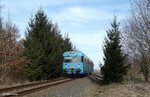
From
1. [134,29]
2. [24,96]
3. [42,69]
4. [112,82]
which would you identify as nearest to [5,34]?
[42,69]

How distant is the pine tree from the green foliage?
33.4 ft

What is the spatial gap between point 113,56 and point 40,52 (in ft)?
40.8

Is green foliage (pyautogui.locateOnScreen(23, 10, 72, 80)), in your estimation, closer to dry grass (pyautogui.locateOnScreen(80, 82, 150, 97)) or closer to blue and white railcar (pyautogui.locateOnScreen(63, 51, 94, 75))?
blue and white railcar (pyautogui.locateOnScreen(63, 51, 94, 75))

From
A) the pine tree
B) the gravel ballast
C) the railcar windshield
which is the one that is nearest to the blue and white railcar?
the railcar windshield

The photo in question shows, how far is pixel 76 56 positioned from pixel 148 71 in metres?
12.0

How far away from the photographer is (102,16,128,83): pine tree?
103 feet

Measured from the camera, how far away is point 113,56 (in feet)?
103

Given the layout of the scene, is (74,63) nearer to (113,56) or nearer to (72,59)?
(72,59)

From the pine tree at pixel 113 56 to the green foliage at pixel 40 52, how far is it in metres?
10.2

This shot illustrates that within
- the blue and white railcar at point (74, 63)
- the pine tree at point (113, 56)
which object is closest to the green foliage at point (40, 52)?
the blue and white railcar at point (74, 63)

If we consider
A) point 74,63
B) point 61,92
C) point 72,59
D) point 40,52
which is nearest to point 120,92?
point 61,92

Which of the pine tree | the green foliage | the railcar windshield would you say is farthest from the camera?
the railcar windshield

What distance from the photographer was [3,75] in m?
34.2

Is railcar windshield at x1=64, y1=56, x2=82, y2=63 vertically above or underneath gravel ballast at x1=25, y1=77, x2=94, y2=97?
above
